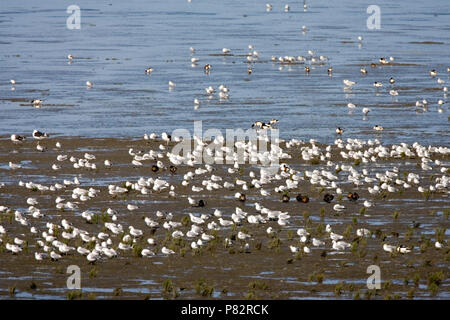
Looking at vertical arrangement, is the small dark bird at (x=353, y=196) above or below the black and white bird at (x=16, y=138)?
below

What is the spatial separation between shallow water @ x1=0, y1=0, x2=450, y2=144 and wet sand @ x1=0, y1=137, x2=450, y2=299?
716 cm

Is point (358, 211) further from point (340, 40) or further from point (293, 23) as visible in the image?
point (293, 23)

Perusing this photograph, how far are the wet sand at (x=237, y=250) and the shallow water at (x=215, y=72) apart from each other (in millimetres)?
7165

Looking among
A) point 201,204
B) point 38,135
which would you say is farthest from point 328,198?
point 38,135

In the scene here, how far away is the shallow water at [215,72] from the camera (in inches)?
1405

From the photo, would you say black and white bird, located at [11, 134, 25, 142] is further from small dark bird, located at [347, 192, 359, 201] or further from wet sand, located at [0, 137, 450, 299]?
small dark bird, located at [347, 192, 359, 201]

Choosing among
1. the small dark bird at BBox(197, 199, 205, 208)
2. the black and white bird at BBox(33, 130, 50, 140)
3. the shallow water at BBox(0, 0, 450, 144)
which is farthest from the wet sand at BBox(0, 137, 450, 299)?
the shallow water at BBox(0, 0, 450, 144)

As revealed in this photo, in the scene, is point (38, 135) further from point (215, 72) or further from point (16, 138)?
point (215, 72)

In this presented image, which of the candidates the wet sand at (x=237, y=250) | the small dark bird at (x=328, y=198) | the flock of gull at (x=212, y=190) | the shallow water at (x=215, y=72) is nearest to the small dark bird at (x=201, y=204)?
the flock of gull at (x=212, y=190)

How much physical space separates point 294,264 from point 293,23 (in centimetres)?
5723

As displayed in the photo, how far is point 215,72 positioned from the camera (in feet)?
158

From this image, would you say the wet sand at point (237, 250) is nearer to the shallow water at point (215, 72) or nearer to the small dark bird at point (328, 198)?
the small dark bird at point (328, 198)

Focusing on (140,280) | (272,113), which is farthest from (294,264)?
(272,113)
